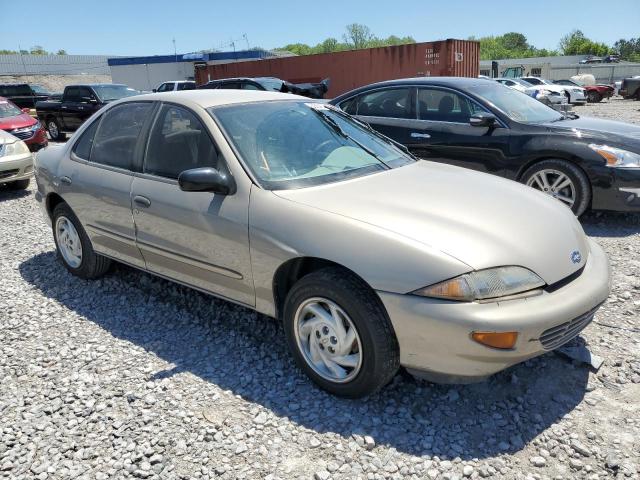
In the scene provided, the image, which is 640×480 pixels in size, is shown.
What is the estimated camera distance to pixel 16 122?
10.8m

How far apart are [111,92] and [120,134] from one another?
499 inches

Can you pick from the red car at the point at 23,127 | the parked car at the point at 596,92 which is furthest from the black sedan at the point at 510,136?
the parked car at the point at 596,92

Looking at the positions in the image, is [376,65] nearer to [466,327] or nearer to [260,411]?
[260,411]

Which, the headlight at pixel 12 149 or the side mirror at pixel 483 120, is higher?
the side mirror at pixel 483 120

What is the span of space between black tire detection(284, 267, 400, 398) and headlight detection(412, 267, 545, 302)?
0.26 meters

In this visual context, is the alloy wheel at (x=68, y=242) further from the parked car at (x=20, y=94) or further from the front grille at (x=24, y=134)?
the parked car at (x=20, y=94)

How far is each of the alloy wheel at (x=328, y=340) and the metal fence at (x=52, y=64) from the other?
198ft

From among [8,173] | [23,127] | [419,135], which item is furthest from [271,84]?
[419,135]

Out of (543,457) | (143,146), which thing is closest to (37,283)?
(143,146)

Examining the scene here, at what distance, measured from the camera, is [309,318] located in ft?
9.22

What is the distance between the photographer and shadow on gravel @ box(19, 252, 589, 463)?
250 cm

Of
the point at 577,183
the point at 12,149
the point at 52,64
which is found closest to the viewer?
the point at 577,183

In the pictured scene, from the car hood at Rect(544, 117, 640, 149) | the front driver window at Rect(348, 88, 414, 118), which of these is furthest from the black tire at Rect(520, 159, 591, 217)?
the front driver window at Rect(348, 88, 414, 118)

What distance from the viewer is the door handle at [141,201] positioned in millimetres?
3447
